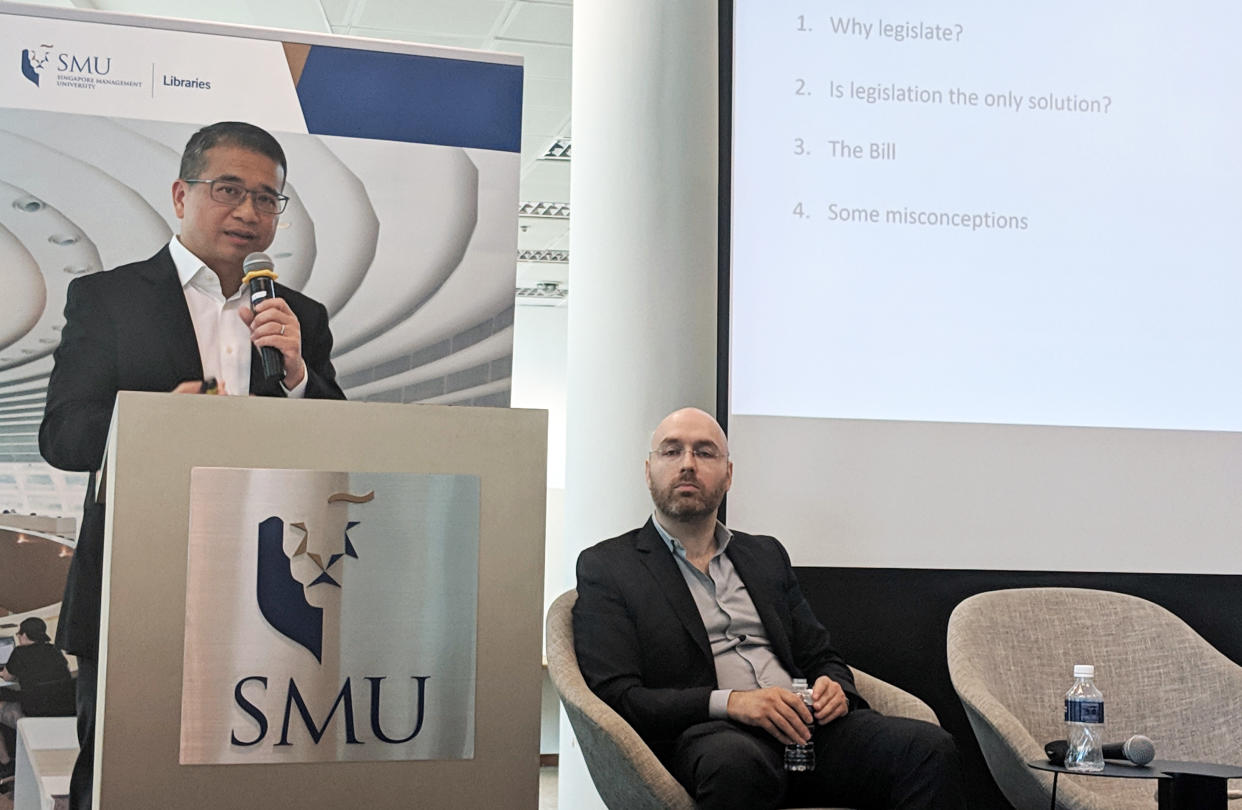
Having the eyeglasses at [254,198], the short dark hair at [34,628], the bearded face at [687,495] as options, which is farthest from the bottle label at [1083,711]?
the short dark hair at [34,628]

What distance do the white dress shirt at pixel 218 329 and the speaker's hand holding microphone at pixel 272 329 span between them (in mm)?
66

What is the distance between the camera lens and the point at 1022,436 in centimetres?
359

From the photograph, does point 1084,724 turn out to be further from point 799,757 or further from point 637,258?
point 637,258

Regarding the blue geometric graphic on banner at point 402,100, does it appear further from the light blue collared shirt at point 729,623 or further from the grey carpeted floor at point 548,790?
the grey carpeted floor at point 548,790

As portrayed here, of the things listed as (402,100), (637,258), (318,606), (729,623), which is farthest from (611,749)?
(637,258)

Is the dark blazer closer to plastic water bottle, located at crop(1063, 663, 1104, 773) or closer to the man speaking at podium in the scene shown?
plastic water bottle, located at crop(1063, 663, 1104, 773)

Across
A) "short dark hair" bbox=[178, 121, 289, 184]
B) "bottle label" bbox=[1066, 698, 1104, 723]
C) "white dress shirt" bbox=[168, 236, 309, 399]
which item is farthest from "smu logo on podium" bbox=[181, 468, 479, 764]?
"bottle label" bbox=[1066, 698, 1104, 723]

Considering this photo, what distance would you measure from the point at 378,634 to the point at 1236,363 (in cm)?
310

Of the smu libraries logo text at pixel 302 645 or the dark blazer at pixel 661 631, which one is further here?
the dark blazer at pixel 661 631

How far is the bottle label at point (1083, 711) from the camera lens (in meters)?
2.83

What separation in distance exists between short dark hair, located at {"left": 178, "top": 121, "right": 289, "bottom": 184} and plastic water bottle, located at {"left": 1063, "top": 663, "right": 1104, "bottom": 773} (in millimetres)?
1564

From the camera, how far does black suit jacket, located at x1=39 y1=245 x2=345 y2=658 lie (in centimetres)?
195

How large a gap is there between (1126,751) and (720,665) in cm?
85

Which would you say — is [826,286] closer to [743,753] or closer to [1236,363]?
[1236,363]
